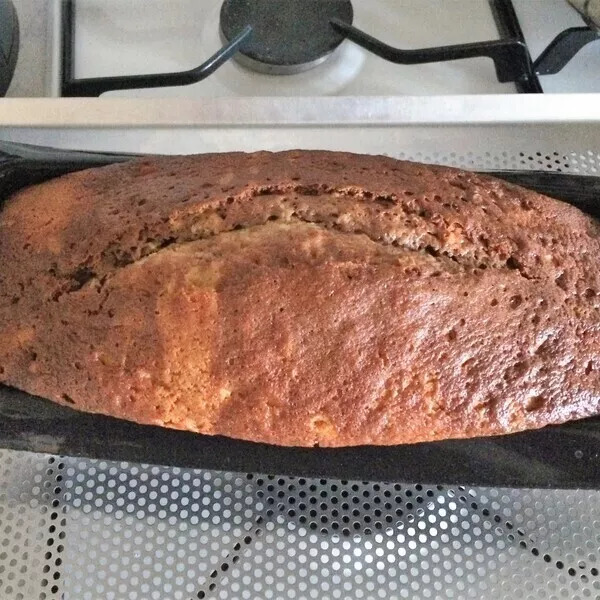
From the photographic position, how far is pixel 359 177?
80cm

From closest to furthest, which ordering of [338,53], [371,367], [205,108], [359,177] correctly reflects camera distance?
1. [371,367]
2. [359,177]
3. [205,108]
4. [338,53]

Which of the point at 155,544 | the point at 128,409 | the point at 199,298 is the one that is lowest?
the point at 155,544

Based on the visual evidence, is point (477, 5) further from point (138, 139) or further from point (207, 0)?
point (138, 139)

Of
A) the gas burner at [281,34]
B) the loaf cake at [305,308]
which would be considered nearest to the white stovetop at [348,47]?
the gas burner at [281,34]

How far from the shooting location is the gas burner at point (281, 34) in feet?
3.47

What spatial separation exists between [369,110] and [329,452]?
526mm

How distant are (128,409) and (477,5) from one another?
941 mm

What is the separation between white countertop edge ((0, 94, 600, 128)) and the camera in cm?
97

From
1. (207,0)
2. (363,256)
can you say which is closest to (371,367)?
(363,256)

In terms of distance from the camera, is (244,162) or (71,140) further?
(71,140)

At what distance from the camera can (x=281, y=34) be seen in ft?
3.50

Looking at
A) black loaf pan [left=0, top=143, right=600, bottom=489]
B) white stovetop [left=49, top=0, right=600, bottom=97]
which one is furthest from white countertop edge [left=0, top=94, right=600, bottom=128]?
black loaf pan [left=0, top=143, right=600, bottom=489]

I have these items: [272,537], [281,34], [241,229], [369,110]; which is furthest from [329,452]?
[281,34]

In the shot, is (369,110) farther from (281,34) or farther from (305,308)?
(305,308)
